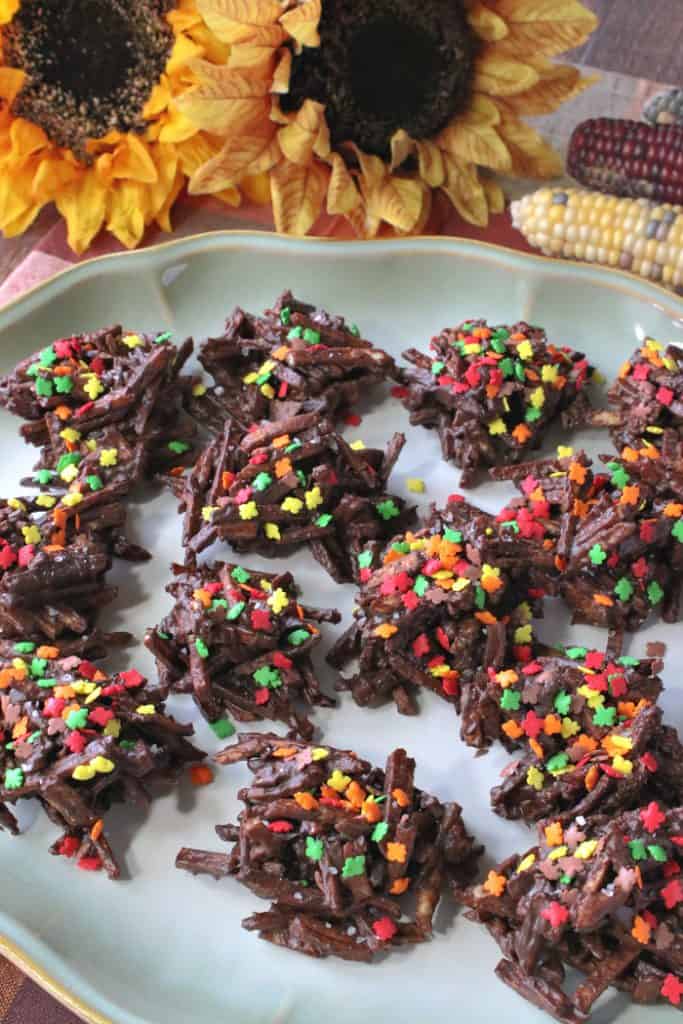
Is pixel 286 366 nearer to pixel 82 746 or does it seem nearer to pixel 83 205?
pixel 83 205

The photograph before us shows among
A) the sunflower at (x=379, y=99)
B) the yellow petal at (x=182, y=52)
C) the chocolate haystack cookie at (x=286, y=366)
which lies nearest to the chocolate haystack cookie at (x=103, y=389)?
the chocolate haystack cookie at (x=286, y=366)

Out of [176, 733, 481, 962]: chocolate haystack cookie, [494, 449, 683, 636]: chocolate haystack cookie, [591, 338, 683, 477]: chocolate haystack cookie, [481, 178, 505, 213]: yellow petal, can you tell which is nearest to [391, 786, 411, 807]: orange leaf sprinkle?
[176, 733, 481, 962]: chocolate haystack cookie

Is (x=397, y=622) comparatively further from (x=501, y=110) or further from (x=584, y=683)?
(x=501, y=110)

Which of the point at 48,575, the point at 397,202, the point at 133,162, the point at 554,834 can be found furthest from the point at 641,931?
the point at 133,162

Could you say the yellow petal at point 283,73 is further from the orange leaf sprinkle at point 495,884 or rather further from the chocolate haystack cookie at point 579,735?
the orange leaf sprinkle at point 495,884

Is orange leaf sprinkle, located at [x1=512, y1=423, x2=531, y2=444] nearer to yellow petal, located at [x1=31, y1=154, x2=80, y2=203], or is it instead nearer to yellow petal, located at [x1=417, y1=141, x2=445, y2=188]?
yellow petal, located at [x1=417, y1=141, x2=445, y2=188]
